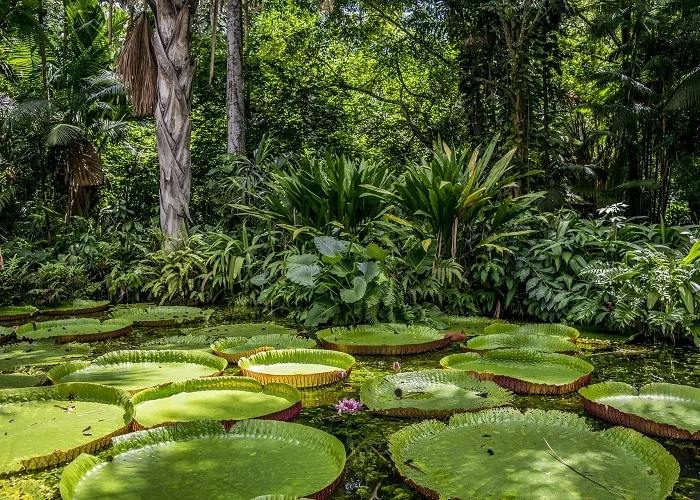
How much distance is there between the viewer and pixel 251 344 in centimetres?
291

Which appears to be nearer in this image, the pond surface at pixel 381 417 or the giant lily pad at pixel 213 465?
the giant lily pad at pixel 213 465

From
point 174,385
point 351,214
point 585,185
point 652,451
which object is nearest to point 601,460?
point 652,451

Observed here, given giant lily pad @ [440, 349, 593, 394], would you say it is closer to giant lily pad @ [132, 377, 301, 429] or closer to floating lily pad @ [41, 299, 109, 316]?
giant lily pad @ [132, 377, 301, 429]

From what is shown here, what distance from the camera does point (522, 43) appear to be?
5734 mm

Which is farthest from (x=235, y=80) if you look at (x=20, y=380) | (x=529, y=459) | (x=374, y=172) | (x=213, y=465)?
(x=529, y=459)

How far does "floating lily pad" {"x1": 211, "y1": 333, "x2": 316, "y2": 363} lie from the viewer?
267cm

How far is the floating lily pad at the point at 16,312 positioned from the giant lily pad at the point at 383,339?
286 centimetres

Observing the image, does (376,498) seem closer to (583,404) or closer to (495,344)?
(583,404)

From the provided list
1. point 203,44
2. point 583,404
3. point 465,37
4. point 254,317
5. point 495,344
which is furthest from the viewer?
point 203,44

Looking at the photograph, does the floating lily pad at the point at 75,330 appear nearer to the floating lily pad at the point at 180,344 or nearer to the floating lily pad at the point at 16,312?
the floating lily pad at the point at 180,344

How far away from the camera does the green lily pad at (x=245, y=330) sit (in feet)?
11.0

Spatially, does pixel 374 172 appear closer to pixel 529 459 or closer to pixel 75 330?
pixel 75 330

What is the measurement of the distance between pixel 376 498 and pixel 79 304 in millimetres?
4291

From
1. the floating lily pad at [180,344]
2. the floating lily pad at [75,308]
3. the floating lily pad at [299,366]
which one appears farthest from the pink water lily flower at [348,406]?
the floating lily pad at [75,308]
